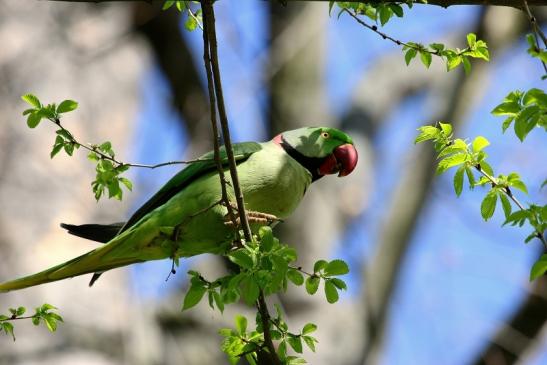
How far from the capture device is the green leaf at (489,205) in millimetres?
1880

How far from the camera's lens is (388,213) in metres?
6.47

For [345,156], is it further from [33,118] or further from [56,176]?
[56,176]

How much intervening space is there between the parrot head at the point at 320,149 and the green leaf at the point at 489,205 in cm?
129

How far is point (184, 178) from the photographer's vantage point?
291 centimetres

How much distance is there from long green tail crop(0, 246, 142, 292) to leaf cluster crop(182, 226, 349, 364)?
2.45 ft

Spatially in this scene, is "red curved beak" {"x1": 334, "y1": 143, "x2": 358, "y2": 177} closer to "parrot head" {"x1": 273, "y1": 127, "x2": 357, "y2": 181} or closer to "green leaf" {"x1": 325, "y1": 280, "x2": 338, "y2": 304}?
"parrot head" {"x1": 273, "y1": 127, "x2": 357, "y2": 181}

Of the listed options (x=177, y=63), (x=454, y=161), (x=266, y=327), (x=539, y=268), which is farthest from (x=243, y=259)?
(x=177, y=63)

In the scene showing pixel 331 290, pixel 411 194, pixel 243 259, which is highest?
pixel 411 194

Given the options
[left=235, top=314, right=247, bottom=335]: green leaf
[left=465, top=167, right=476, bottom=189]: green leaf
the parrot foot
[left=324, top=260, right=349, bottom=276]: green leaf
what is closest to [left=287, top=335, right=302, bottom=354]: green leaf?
[left=235, top=314, right=247, bottom=335]: green leaf

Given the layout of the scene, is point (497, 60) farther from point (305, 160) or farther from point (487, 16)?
point (305, 160)

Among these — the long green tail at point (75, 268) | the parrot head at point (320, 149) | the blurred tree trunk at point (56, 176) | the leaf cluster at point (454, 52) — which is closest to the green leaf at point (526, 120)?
the leaf cluster at point (454, 52)

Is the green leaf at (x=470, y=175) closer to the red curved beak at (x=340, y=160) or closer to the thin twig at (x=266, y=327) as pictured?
the thin twig at (x=266, y=327)

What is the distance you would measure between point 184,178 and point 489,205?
139cm

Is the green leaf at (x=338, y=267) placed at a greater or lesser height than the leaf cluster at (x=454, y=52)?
lesser
